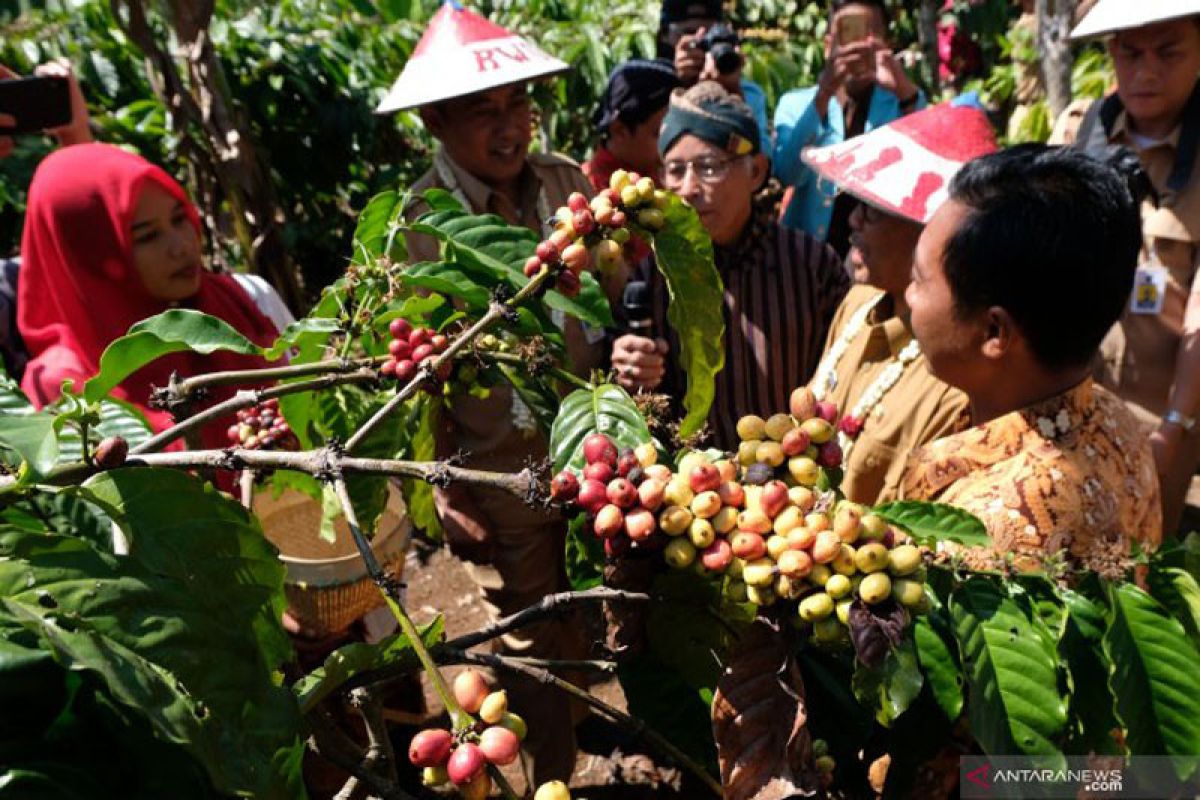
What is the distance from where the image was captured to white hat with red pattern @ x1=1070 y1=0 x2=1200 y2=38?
2.38 meters

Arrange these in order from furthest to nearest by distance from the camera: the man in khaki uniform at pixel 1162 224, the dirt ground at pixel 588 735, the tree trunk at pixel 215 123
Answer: the tree trunk at pixel 215 123 < the dirt ground at pixel 588 735 < the man in khaki uniform at pixel 1162 224

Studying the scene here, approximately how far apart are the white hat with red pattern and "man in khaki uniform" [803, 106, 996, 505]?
0.66m

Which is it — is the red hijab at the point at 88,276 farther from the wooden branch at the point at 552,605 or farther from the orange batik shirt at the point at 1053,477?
the orange batik shirt at the point at 1053,477

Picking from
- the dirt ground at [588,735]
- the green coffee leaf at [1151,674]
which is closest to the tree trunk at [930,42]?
the dirt ground at [588,735]

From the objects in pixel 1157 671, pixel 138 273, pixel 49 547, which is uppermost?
pixel 49 547

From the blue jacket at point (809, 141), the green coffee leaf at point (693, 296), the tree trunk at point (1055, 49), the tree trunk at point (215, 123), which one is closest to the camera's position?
the green coffee leaf at point (693, 296)

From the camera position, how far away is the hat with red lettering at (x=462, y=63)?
2682 millimetres

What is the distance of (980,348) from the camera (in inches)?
58.6

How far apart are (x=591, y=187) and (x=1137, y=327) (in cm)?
172

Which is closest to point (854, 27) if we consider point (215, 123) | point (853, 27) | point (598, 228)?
point (853, 27)

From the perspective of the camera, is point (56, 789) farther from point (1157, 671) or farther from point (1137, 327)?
point (1137, 327)

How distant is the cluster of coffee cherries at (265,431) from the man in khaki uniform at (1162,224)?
7.17 ft

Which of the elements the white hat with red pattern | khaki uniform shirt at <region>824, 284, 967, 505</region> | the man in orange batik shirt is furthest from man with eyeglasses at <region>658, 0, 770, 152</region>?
the man in orange batik shirt

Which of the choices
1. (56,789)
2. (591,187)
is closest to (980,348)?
(56,789)
